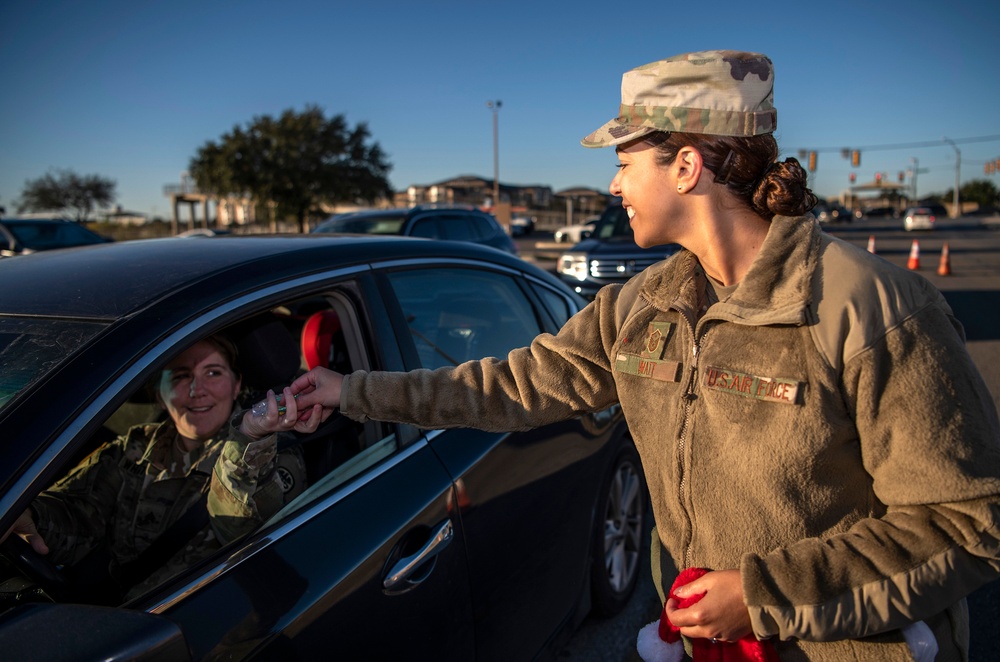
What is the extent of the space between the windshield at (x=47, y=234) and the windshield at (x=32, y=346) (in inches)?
528

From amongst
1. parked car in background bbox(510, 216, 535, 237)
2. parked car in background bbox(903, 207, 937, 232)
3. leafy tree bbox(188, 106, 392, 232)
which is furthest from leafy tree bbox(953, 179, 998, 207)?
leafy tree bbox(188, 106, 392, 232)

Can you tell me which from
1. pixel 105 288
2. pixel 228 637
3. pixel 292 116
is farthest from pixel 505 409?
pixel 292 116

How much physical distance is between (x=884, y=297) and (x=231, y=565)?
1424 millimetres

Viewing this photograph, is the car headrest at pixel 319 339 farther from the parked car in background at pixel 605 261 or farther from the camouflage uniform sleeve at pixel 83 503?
the parked car in background at pixel 605 261

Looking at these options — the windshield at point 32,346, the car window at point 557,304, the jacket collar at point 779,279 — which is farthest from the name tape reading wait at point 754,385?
the car window at point 557,304

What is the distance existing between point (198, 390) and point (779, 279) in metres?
1.71

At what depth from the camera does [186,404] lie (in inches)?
89.7

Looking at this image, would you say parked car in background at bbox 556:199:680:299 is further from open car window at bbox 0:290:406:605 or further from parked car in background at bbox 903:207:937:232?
parked car in background at bbox 903:207:937:232

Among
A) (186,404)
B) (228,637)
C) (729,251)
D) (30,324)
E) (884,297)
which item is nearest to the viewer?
(884,297)

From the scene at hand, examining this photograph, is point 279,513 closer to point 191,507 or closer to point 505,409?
point 191,507

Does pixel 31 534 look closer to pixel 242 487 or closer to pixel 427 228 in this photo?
pixel 242 487

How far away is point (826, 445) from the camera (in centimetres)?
134

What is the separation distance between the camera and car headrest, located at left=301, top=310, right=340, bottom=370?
103 inches

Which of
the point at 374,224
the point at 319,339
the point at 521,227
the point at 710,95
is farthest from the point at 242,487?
the point at 521,227
